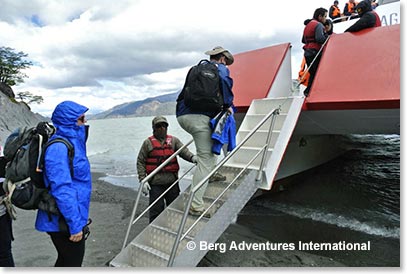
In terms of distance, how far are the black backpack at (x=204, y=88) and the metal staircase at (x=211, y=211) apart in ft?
1.54

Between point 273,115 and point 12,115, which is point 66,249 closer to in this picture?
point 273,115

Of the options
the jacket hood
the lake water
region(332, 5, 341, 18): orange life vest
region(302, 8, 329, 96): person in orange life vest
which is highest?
region(332, 5, 341, 18): orange life vest

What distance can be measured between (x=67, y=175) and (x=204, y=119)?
1.21m

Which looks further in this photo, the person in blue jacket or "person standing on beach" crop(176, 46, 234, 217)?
"person standing on beach" crop(176, 46, 234, 217)

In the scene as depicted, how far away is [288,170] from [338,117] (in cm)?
212

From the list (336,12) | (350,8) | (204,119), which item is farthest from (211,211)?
(350,8)

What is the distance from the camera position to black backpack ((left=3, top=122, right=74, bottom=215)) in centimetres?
200

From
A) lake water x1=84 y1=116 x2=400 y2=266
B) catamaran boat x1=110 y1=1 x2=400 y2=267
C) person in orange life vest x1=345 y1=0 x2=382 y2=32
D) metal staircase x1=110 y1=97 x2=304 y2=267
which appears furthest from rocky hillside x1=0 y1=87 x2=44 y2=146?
person in orange life vest x1=345 y1=0 x2=382 y2=32

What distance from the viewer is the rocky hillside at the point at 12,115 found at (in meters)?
11.2

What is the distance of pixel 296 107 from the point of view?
373cm

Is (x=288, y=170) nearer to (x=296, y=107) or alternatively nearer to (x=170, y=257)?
(x=296, y=107)

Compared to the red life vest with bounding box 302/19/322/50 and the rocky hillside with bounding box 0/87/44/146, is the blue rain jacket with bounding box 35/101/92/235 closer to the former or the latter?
the red life vest with bounding box 302/19/322/50

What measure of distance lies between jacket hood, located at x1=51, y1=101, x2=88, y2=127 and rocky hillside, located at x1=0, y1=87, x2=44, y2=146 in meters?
9.53

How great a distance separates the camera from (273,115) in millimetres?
A: 3260
